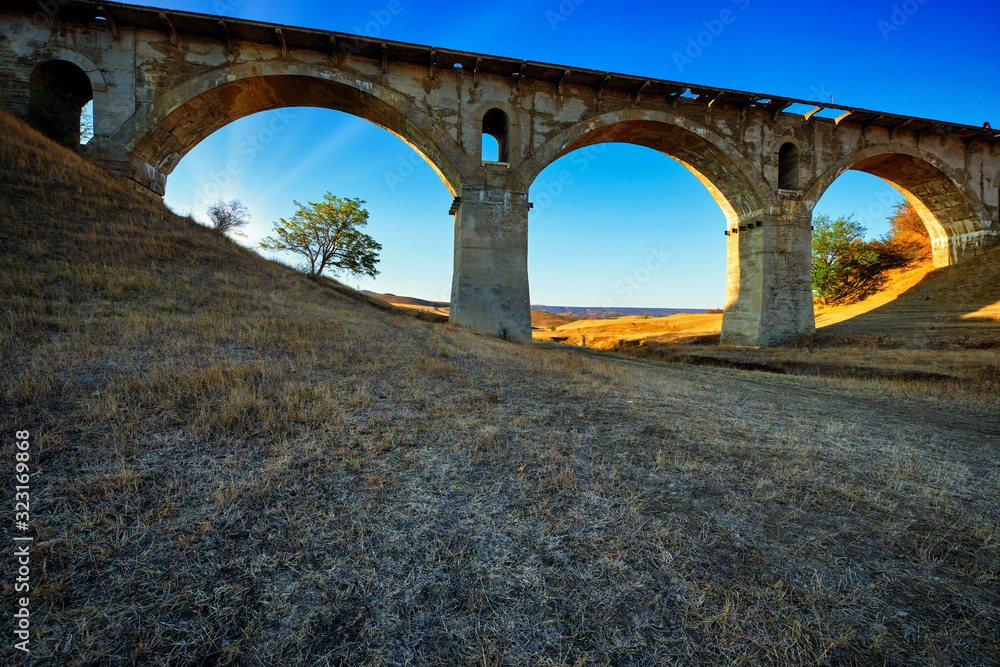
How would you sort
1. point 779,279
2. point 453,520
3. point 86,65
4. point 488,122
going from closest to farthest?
1. point 453,520
2. point 86,65
3. point 488,122
4. point 779,279

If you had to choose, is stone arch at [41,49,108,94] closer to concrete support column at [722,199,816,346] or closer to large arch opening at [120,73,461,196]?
large arch opening at [120,73,461,196]

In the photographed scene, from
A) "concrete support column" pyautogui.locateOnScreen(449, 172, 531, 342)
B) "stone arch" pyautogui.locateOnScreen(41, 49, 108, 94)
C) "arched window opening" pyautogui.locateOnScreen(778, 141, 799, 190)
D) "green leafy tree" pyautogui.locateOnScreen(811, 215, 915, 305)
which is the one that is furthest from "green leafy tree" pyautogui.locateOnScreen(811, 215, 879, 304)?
"stone arch" pyautogui.locateOnScreen(41, 49, 108, 94)

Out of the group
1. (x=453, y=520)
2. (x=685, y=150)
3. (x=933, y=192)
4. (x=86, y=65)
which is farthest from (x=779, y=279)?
(x=86, y=65)

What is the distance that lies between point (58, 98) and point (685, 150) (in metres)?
24.4

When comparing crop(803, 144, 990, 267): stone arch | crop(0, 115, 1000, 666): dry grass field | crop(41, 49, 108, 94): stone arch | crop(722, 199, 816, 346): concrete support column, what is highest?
crop(41, 49, 108, 94): stone arch

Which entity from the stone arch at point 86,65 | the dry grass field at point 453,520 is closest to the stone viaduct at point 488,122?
the stone arch at point 86,65

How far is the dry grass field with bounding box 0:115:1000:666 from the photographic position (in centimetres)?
172

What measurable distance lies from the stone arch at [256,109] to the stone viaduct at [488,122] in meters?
0.06

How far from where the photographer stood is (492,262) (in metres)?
14.8

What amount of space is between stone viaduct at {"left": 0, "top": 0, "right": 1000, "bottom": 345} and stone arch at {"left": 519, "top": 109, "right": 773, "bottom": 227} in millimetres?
66

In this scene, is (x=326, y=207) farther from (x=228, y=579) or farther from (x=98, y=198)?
(x=228, y=579)

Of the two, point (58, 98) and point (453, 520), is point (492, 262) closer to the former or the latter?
point (453, 520)

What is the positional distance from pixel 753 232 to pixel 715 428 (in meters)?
16.5

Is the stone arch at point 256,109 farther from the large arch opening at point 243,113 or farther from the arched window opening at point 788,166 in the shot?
the arched window opening at point 788,166
